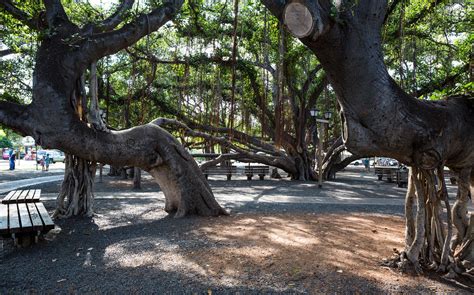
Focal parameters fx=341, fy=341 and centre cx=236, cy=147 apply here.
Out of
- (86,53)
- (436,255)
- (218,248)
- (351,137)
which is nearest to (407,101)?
(351,137)

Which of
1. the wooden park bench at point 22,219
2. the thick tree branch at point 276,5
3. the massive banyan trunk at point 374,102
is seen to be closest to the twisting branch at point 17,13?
the wooden park bench at point 22,219

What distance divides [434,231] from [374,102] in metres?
1.92

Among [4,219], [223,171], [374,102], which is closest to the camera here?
[374,102]

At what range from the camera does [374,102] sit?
3.16m

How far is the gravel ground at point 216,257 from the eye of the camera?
3.29 meters

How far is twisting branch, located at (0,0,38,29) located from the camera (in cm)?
641

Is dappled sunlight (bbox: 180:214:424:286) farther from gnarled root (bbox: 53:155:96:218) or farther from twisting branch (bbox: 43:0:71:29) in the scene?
twisting branch (bbox: 43:0:71:29)

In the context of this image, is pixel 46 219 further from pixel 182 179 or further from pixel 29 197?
pixel 182 179

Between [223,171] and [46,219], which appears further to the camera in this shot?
[223,171]

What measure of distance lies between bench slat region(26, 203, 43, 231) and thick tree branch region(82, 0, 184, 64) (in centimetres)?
274

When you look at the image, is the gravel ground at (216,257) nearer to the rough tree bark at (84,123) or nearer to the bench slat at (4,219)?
the bench slat at (4,219)

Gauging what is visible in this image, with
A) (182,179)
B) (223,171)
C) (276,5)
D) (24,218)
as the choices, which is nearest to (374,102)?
(276,5)

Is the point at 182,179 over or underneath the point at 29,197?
over

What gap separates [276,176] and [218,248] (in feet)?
46.6
